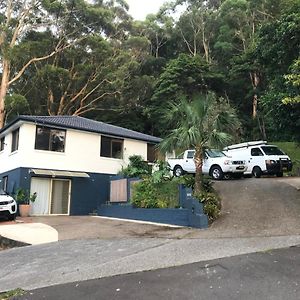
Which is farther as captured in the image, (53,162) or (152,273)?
(53,162)

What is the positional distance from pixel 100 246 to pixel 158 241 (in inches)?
61.2

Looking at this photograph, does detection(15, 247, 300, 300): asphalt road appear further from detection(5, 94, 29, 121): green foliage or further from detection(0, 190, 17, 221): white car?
detection(5, 94, 29, 121): green foliage

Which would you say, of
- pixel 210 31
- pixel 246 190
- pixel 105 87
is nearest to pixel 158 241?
pixel 246 190

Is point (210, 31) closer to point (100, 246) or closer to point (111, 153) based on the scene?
point (111, 153)

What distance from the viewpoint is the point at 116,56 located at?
38188mm

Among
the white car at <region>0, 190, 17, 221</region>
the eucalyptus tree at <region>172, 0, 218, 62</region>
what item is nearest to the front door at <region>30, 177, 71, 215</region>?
the white car at <region>0, 190, 17, 221</region>

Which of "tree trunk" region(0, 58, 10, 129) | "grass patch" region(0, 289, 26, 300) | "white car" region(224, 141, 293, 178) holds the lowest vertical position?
"grass patch" region(0, 289, 26, 300)

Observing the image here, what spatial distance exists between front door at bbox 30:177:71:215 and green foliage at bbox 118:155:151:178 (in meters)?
3.32

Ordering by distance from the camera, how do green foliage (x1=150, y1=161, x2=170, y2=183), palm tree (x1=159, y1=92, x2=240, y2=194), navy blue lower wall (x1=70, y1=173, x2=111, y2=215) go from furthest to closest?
navy blue lower wall (x1=70, y1=173, x2=111, y2=215)
green foliage (x1=150, y1=161, x2=170, y2=183)
palm tree (x1=159, y1=92, x2=240, y2=194)

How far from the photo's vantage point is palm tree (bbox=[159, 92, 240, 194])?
1412cm

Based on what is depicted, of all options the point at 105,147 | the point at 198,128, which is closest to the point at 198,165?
the point at 198,128

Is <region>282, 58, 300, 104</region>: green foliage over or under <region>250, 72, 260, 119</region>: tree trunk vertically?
under

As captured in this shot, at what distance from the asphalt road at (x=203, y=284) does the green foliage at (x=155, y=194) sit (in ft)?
24.0

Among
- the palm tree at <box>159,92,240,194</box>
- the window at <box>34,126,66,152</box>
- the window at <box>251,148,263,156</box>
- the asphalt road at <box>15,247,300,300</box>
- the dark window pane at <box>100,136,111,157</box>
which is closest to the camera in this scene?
the asphalt road at <box>15,247,300,300</box>
